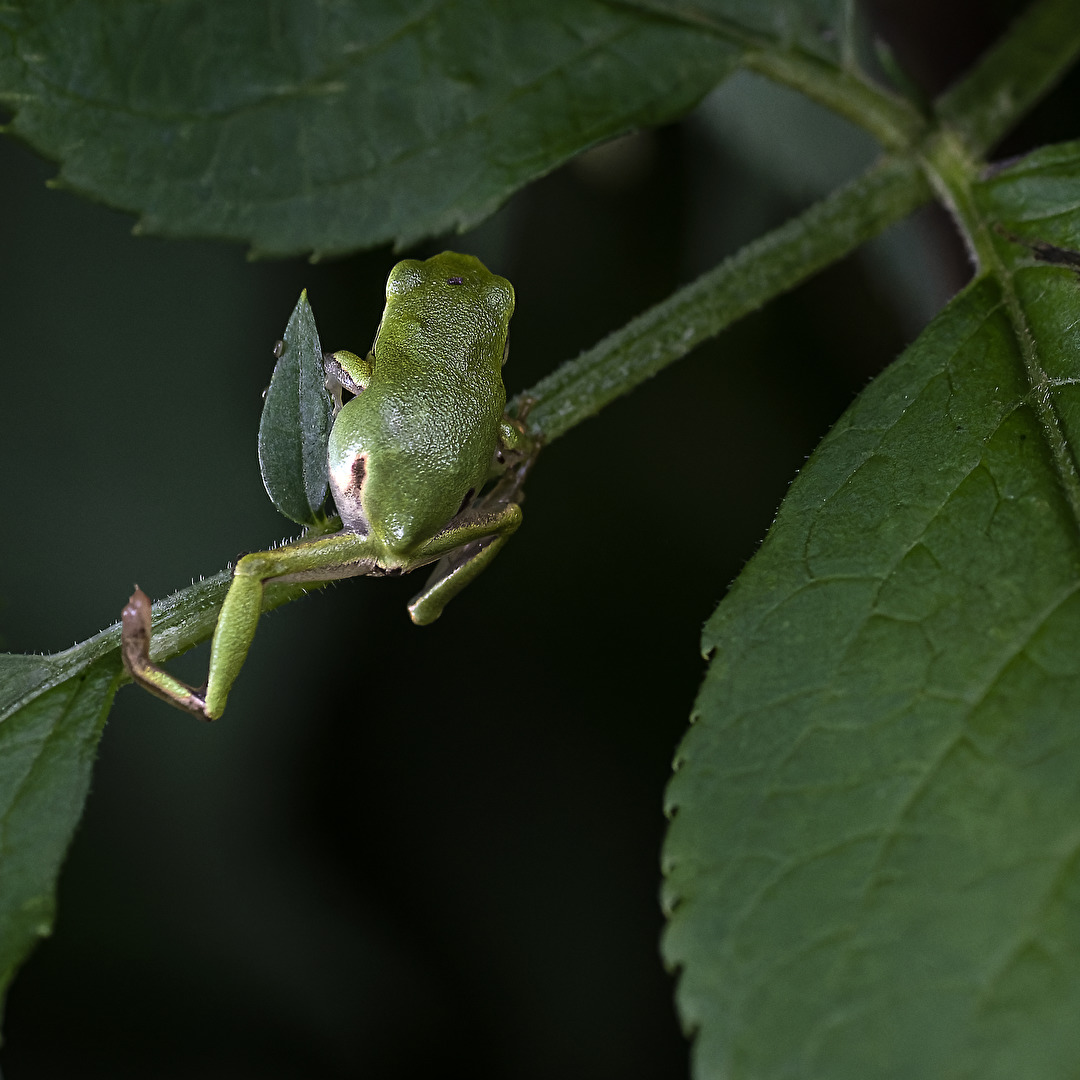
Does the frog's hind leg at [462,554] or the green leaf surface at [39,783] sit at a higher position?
the frog's hind leg at [462,554]

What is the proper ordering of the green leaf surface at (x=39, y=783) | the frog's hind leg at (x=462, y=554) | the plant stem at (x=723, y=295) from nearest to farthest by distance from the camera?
the green leaf surface at (x=39, y=783), the plant stem at (x=723, y=295), the frog's hind leg at (x=462, y=554)

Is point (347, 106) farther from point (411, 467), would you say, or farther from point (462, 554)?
point (462, 554)

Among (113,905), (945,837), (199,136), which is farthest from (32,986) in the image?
(945,837)

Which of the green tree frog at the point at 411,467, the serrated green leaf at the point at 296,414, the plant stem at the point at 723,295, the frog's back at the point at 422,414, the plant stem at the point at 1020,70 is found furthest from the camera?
the plant stem at the point at 1020,70

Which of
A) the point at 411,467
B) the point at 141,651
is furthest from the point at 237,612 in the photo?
the point at 411,467

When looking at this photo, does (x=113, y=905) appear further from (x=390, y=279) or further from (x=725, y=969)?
(x=725, y=969)

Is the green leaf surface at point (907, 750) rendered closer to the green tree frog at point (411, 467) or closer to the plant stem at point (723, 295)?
the plant stem at point (723, 295)

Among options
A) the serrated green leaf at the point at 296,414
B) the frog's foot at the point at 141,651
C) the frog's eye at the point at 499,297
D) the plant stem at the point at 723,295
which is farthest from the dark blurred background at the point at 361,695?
the serrated green leaf at the point at 296,414

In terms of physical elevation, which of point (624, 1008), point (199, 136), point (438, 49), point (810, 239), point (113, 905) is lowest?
point (624, 1008)
